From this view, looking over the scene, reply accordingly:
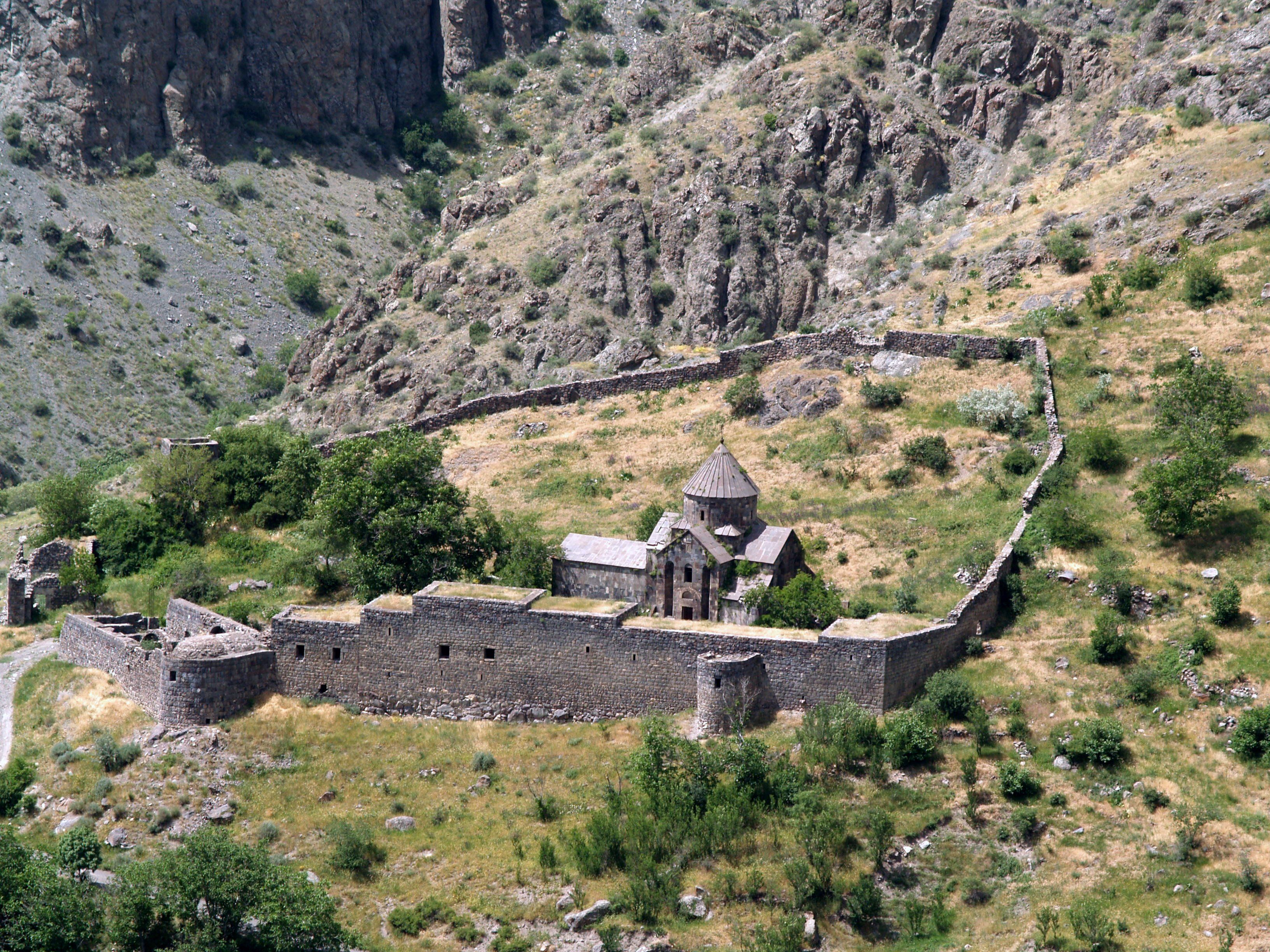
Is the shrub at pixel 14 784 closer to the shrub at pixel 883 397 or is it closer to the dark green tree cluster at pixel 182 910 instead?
the dark green tree cluster at pixel 182 910

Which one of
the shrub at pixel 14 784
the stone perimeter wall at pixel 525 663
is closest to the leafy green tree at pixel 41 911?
the shrub at pixel 14 784

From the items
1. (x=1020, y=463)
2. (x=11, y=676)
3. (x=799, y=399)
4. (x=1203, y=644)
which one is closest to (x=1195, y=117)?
(x=799, y=399)

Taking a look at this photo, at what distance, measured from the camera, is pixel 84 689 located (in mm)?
41875

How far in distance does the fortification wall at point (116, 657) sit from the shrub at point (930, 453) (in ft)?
87.2

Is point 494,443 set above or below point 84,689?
above

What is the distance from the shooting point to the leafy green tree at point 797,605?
4012 centimetres

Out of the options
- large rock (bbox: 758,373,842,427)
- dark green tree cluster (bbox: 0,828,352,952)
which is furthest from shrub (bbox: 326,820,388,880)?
large rock (bbox: 758,373,842,427)

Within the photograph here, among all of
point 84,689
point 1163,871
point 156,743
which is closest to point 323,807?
point 156,743

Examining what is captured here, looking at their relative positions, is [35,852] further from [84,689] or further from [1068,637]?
[1068,637]

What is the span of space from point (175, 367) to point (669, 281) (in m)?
33.7

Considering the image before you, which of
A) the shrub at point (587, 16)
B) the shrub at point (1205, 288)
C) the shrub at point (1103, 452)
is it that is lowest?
the shrub at point (1103, 452)

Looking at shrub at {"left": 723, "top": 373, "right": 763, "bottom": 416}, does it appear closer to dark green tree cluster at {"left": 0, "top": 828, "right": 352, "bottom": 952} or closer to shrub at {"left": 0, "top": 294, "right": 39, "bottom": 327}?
dark green tree cluster at {"left": 0, "top": 828, "right": 352, "bottom": 952}

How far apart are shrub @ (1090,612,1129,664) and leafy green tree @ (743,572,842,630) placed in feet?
23.0

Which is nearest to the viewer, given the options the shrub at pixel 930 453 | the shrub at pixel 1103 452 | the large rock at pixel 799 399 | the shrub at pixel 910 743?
the shrub at pixel 910 743
